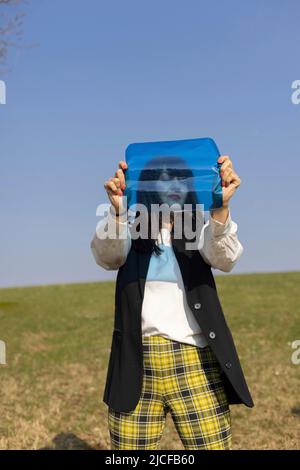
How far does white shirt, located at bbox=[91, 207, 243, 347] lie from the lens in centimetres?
278

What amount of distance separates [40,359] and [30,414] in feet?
10.4

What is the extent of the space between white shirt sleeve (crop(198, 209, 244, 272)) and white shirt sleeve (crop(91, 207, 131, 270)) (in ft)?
1.34

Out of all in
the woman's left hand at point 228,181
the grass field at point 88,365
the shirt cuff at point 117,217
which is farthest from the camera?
the grass field at point 88,365

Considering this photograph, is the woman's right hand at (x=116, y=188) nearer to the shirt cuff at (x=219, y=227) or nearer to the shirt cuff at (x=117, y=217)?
the shirt cuff at (x=117, y=217)

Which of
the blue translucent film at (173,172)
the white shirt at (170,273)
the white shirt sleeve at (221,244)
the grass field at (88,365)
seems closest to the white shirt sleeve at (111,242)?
the white shirt at (170,273)

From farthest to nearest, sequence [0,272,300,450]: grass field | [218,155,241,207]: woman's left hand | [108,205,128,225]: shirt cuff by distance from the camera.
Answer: [0,272,300,450]: grass field < [108,205,128,225]: shirt cuff < [218,155,241,207]: woman's left hand

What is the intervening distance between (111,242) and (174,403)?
88cm

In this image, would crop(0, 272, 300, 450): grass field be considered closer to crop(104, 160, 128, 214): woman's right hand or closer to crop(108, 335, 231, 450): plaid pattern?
crop(108, 335, 231, 450): plaid pattern

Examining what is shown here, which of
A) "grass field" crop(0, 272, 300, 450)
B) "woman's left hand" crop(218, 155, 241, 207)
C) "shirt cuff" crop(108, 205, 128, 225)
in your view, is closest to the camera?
"woman's left hand" crop(218, 155, 241, 207)

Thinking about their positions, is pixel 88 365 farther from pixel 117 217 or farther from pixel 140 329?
pixel 117 217

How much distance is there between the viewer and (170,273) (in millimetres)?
2910

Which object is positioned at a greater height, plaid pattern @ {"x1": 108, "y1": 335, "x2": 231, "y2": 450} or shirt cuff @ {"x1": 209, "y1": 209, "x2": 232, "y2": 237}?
shirt cuff @ {"x1": 209, "y1": 209, "x2": 232, "y2": 237}

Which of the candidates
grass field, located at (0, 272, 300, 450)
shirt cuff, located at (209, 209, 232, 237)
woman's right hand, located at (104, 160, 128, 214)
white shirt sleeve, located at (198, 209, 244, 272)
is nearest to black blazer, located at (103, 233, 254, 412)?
white shirt sleeve, located at (198, 209, 244, 272)

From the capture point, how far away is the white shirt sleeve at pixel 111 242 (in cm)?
282
